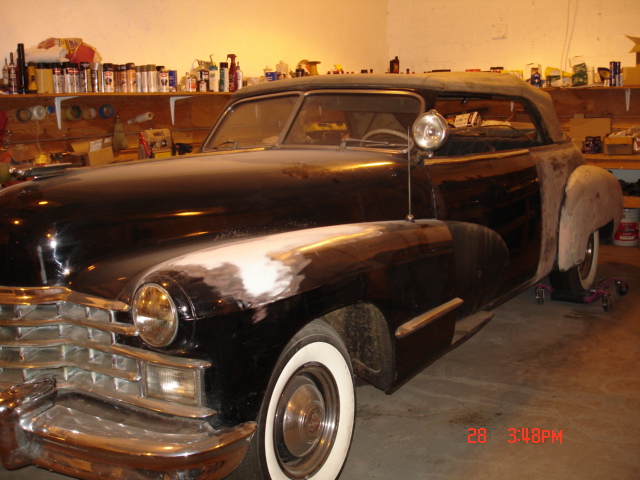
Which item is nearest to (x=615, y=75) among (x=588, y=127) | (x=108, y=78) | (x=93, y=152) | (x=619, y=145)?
(x=588, y=127)

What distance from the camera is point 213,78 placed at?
21.4 feet

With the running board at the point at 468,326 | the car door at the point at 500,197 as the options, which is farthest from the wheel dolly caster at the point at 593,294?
the running board at the point at 468,326

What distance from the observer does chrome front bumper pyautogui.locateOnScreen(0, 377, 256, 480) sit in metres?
1.70

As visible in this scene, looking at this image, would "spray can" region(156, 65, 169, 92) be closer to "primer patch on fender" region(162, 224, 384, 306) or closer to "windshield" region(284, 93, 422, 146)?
"windshield" region(284, 93, 422, 146)

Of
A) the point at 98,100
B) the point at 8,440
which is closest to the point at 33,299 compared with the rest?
the point at 8,440

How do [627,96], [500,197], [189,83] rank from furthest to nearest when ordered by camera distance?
[627,96], [189,83], [500,197]

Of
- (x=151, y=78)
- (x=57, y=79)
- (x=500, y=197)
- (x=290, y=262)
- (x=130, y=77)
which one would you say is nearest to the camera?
(x=290, y=262)

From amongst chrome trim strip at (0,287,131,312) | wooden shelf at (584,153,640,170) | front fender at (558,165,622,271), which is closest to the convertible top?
front fender at (558,165,622,271)

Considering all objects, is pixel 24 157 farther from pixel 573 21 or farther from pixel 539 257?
pixel 573 21

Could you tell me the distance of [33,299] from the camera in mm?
2039

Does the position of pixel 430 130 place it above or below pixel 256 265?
above

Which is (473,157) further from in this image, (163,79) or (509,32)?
(509,32)

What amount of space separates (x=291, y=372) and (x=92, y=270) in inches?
29.2

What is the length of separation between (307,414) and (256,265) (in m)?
0.58
